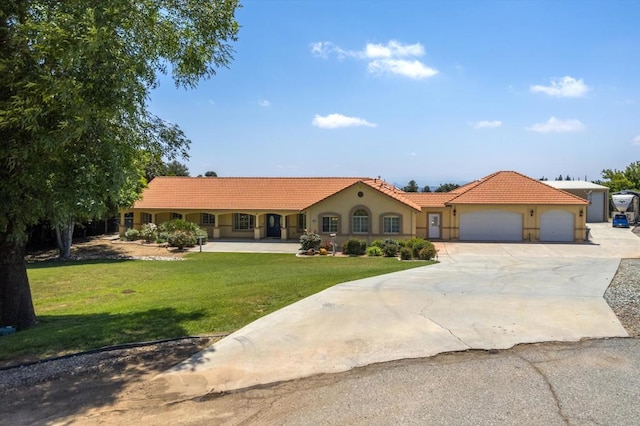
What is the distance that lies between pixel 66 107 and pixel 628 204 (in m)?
48.2

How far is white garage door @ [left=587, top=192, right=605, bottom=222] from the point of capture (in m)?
46.9

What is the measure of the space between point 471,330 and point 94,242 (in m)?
32.7

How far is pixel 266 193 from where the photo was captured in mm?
38625

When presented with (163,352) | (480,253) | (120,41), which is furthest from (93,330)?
(480,253)

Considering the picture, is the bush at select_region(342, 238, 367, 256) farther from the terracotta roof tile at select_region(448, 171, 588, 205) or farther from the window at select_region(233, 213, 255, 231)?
the window at select_region(233, 213, 255, 231)

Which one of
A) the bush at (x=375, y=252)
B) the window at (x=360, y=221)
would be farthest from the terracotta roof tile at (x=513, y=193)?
the bush at (x=375, y=252)

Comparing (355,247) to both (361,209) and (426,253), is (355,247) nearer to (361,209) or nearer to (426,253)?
(361,209)

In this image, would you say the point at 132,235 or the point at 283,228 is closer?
the point at 132,235

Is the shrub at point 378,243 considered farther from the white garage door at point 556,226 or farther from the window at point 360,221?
the white garage door at point 556,226

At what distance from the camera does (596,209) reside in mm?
47125

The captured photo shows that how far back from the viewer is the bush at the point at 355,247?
2836cm

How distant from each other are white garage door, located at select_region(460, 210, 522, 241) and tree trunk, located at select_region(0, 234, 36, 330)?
29719 mm

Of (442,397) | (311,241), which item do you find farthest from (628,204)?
(442,397)

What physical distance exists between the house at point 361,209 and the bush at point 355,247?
2.66 meters
